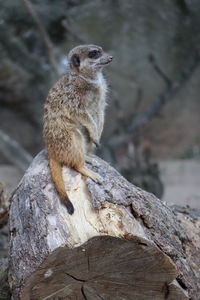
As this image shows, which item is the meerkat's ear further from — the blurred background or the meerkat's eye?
the blurred background

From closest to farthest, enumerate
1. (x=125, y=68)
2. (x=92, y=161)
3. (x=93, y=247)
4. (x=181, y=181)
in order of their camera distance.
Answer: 1. (x=93, y=247)
2. (x=92, y=161)
3. (x=181, y=181)
4. (x=125, y=68)

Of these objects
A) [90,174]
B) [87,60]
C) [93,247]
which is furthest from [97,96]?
[93,247]

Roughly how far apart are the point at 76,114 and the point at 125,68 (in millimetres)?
4789

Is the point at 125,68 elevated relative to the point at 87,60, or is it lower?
lower

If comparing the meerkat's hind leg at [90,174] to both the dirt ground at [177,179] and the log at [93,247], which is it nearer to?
the log at [93,247]

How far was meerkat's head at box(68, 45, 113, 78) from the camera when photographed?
3.15 meters

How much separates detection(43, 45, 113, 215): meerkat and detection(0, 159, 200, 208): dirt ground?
96.7 inches

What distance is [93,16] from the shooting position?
7.59 m

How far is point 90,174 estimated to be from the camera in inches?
105

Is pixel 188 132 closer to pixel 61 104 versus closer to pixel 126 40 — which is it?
pixel 126 40

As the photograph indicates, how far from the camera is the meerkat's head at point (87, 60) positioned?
3.15 m

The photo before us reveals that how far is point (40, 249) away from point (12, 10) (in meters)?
5.30

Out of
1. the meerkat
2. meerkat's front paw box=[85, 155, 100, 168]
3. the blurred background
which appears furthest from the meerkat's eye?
the blurred background

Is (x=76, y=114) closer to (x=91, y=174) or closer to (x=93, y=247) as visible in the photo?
(x=91, y=174)
